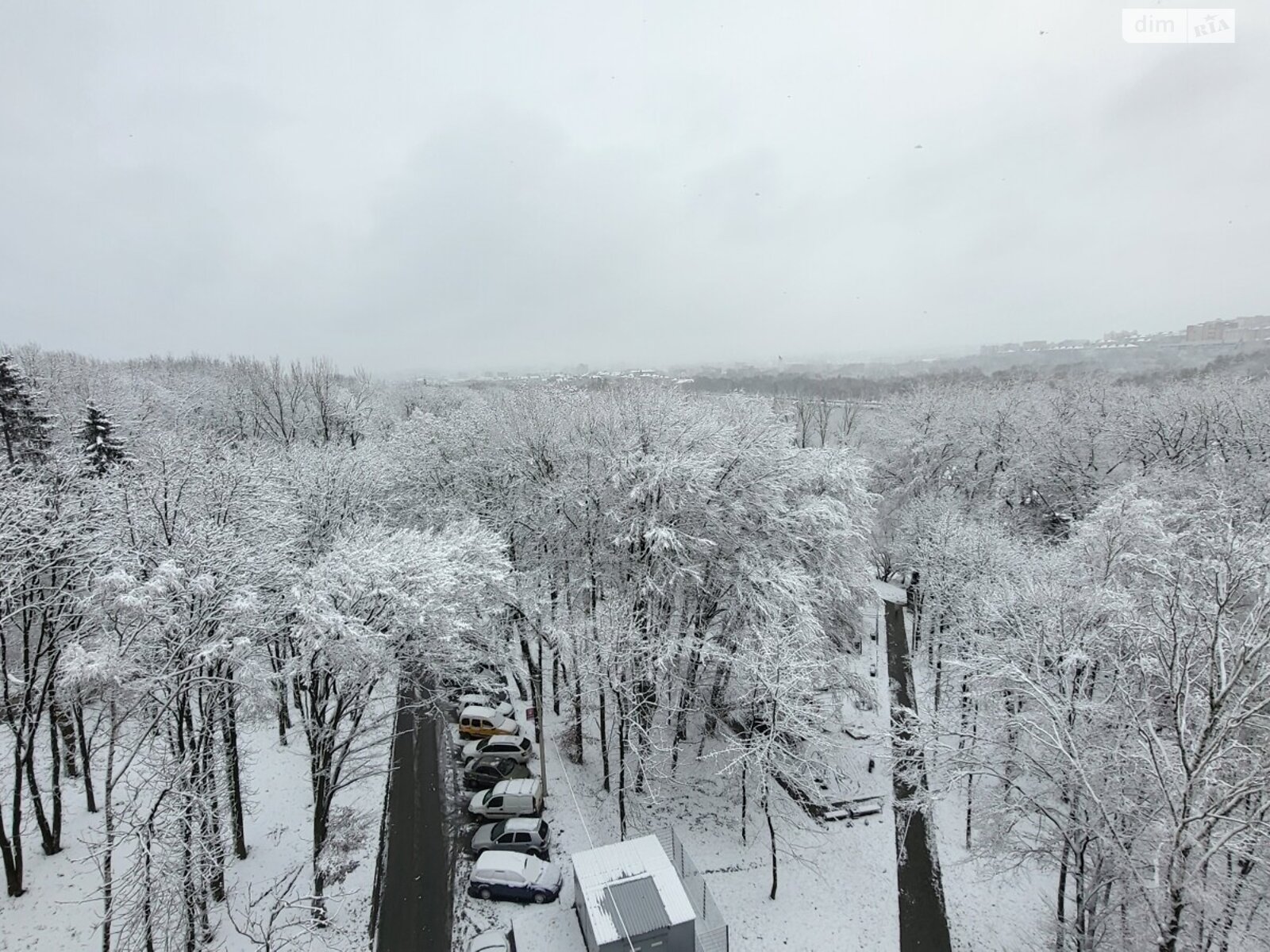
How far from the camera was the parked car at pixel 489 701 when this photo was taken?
20797 millimetres

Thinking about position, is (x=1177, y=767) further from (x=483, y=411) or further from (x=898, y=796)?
(x=483, y=411)

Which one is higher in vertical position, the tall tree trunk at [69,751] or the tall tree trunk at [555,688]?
the tall tree trunk at [69,751]

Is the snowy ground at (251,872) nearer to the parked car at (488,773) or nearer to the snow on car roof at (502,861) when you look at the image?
the parked car at (488,773)

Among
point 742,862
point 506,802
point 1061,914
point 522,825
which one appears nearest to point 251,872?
point 506,802

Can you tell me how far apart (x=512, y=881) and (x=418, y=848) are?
3193mm

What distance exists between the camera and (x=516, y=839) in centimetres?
1504

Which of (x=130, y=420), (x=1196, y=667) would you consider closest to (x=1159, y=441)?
(x=1196, y=667)

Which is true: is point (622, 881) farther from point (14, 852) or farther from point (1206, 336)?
point (1206, 336)

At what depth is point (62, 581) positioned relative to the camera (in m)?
11.8

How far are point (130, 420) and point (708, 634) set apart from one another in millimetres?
35198

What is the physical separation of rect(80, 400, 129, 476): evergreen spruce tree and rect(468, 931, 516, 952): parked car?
1942 centimetres

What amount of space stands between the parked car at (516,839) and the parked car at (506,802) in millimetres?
849

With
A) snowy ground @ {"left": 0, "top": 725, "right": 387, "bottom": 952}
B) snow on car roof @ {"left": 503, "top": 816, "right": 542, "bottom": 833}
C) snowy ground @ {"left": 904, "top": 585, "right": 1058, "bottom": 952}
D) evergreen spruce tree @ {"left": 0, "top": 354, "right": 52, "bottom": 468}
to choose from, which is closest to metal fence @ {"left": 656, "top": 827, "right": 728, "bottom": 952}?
snow on car roof @ {"left": 503, "top": 816, "right": 542, "bottom": 833}

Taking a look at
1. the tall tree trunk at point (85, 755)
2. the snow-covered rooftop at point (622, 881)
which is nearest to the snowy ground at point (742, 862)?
the snow-covered rooftop at point (622, 881)
